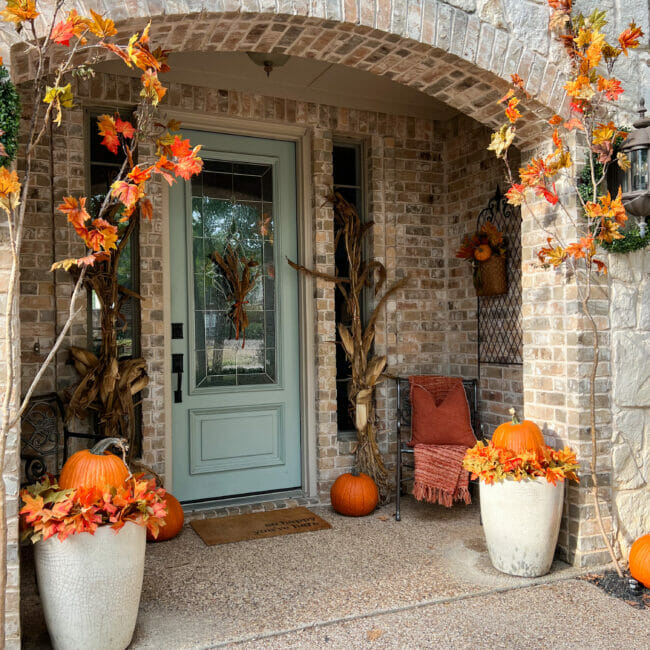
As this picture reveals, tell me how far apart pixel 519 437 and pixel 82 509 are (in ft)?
6.11

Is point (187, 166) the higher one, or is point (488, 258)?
point (187, 166)

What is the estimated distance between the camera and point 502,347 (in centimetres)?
391

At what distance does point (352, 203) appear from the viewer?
13.9 feet

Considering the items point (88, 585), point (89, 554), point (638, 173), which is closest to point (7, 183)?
point (89, 554)

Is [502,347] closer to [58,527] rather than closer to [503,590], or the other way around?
[503,590]

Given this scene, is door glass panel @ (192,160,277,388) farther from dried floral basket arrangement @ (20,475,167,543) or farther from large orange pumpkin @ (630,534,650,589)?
large orange pumpkin @ (630,534,650,589)

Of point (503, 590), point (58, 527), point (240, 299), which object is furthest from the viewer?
point (240, 299)

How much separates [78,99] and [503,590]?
324cm

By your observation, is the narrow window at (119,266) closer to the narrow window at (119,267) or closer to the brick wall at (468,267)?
the narrow window at (119,267)

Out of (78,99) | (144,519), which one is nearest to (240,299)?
(78,99)

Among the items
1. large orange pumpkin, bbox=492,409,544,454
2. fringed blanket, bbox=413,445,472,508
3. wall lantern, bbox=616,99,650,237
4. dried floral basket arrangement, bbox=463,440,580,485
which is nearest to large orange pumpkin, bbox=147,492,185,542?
fringed blanket, bbox=413,445,472,508

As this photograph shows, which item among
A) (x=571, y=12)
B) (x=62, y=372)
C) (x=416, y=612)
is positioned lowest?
(x=416, y=612)

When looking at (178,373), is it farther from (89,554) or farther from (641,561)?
(641,561)

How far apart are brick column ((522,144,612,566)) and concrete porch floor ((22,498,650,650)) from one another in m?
0.20
